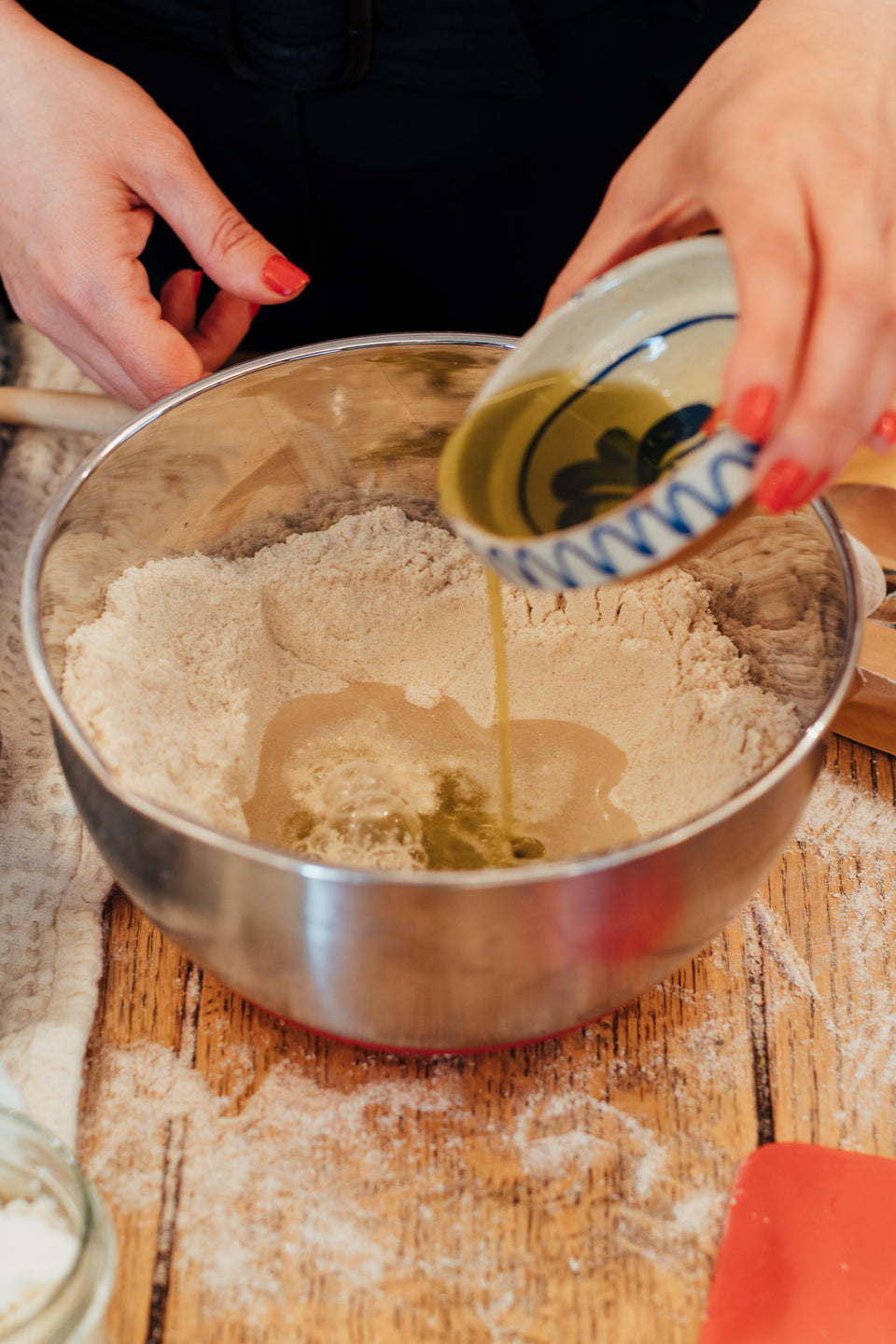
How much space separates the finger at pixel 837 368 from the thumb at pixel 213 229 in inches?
16.0

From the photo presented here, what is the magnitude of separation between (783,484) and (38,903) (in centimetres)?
53

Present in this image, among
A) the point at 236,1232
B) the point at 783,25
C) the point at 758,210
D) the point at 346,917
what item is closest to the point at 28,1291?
the point at 236,1232

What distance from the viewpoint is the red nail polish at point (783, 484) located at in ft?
1.65

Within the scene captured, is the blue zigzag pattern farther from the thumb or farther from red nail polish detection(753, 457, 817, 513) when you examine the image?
the thumb

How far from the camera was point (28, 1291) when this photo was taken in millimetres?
542

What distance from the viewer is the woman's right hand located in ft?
2.68

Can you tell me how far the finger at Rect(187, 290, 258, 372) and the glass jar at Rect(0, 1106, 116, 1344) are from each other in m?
0.60

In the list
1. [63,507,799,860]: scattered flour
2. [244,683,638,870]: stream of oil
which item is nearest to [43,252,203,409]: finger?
[63,507,799,860]: scattered flour

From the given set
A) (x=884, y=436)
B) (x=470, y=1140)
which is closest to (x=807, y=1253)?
(x=470, y=1140)

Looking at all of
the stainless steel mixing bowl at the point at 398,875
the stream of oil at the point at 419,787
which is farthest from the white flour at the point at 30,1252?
the stream of oil at the point at 419,787

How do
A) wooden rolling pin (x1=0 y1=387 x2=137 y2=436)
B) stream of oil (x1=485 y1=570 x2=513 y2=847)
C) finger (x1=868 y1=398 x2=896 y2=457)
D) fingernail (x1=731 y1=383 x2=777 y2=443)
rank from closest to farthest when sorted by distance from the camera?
1. fingernail (x1=731 y1=383 x2=777 y2=443)
2. finger (x1=868 y1=398 x2=896 y2=457)
3. stream of oil (x1=485 y1=570 x2=513 y2=847)
4. wooden rolling pin (x1=0 y1=387 x2=137 y2=436)

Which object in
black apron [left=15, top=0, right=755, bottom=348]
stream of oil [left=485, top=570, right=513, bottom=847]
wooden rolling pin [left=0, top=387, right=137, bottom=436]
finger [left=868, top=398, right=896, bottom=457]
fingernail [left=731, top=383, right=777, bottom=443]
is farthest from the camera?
wooden rolling pin [left=0, top=387, right=137, bottom=436]

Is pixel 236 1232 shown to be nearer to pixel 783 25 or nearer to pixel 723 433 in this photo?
pixel 723 433

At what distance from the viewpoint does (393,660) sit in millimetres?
888
